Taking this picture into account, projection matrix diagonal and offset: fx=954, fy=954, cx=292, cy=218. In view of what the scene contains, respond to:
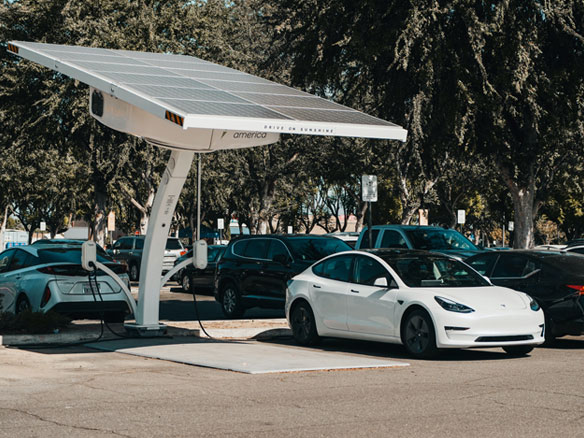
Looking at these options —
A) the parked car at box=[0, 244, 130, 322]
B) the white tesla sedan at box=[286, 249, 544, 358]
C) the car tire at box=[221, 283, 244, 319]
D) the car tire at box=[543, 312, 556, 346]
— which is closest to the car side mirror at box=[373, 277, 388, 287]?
the white tesla sedan at box=[286, 249, 544, 358]

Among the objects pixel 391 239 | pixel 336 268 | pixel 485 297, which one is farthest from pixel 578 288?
pixel 391 239

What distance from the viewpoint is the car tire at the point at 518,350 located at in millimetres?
13367

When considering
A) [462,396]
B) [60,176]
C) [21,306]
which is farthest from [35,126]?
[60,176]

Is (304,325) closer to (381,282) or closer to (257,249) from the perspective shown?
(381,282)

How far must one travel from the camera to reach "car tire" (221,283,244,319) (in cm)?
2028

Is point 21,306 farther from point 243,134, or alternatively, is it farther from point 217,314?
point 217,314

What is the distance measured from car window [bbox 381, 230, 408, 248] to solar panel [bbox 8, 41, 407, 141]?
611 cm

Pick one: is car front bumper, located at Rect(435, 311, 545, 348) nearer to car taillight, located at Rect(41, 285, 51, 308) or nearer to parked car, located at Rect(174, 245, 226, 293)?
car taillight, located at Rect(41, 285, 51, 308)

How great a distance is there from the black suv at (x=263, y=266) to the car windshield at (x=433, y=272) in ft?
16.2

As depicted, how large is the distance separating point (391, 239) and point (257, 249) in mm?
3291

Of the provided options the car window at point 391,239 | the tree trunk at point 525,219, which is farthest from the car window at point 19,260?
the tree trunk at point 525,219

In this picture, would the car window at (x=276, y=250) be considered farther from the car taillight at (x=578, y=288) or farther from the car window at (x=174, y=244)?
the car window at (x=174, y=244)

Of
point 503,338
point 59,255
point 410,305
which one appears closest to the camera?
point 503,338

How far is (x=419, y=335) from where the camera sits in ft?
42.5
